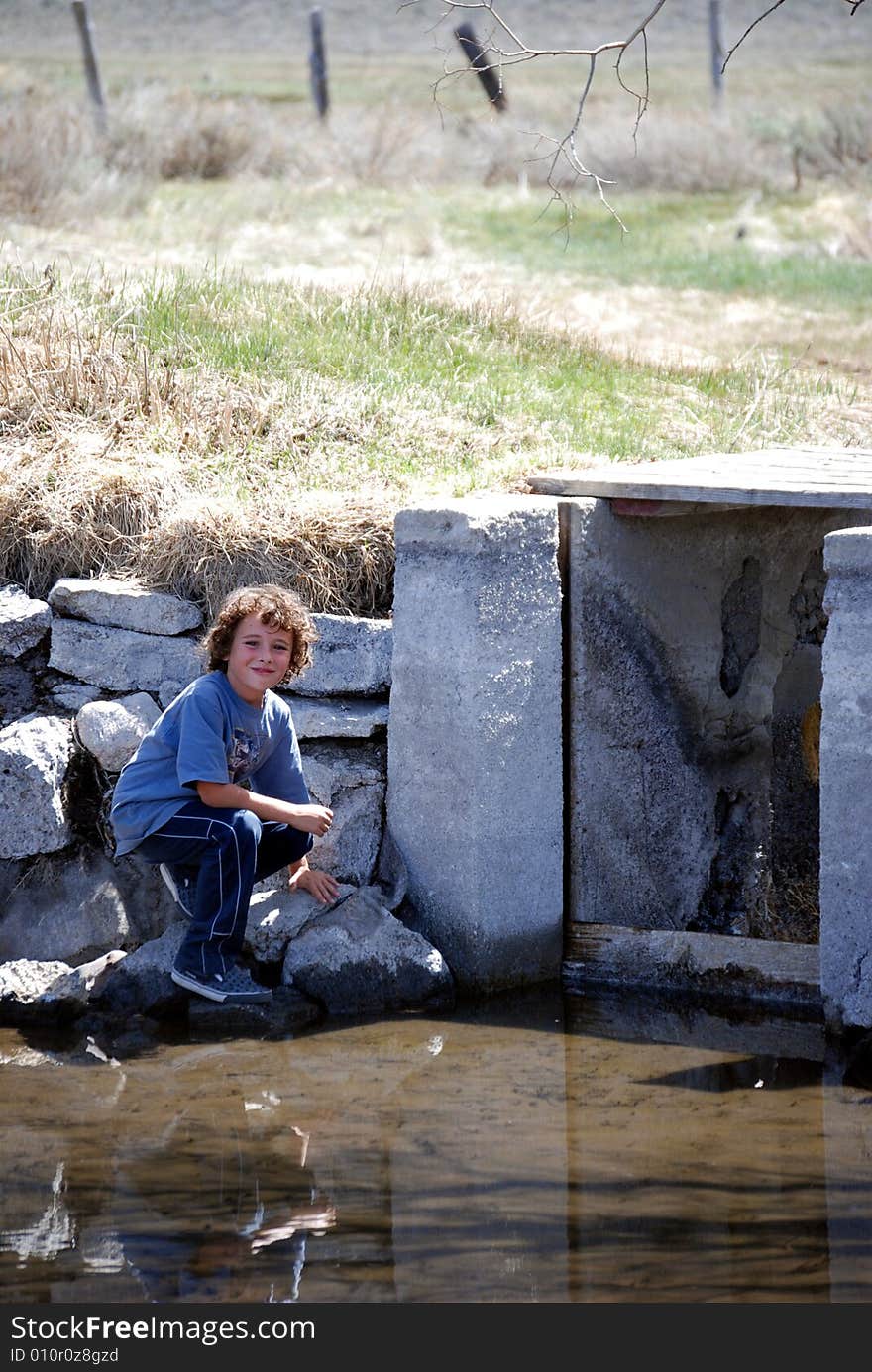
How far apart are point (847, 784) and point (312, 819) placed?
1.62 metres

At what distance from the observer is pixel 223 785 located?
4.65 meters

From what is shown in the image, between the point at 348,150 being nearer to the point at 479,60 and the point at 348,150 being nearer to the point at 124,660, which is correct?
the point at 479,60

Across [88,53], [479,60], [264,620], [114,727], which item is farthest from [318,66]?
[264,620]

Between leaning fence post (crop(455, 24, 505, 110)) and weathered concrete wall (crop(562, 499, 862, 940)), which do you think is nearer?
leaning fence post (crop(455, 24, 505, 110))

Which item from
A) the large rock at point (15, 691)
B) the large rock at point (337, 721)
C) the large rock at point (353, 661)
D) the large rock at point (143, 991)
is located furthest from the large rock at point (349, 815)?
the large rock at point (15, 691)

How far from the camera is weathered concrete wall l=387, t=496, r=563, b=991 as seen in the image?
5078mm

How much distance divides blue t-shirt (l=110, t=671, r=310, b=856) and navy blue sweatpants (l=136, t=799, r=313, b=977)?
61 millimetres

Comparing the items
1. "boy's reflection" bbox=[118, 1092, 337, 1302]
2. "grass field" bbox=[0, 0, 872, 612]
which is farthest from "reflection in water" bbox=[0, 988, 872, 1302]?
"grass field" bbox=[0, 0, 872, 612]

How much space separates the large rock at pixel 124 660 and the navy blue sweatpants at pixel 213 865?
829 mm

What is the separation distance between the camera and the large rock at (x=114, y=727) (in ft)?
17.5

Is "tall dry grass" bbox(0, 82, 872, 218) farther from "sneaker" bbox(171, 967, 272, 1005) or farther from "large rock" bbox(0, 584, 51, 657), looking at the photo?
"sneaker" bbox(171, 967, 272, 1005)

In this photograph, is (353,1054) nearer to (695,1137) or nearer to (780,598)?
→ (695,1137)

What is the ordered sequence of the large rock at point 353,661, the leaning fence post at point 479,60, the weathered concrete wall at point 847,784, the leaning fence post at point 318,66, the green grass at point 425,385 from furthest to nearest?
the leaning fence post at point 318,66 < the green grass at point 425,385 < the large rock at point 353,661 < the leaning fence post at point 479,60 < the weathered concrete wall at point 847,784

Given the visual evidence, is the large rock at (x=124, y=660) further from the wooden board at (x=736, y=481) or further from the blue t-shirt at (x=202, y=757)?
the wooden board at (x=736, y=481)
